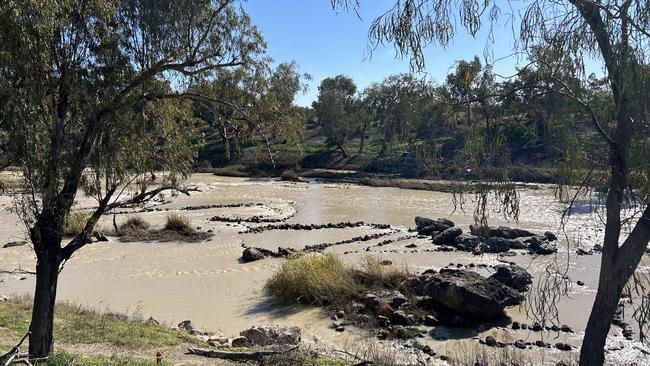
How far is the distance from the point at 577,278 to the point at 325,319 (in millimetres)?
7768

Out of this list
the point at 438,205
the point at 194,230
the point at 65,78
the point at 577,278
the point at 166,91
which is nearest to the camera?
the point at 65,78

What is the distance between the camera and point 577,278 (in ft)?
52.7

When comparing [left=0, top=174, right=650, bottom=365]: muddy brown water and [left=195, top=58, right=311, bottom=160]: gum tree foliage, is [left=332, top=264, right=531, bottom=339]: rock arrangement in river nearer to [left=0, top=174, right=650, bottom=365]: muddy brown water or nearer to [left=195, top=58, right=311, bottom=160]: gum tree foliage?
[left=0, top=174, right=650, bottom=365]: muddy brown water

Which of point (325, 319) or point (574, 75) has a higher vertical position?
point (574, 75)

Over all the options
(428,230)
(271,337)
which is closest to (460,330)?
(271,337)

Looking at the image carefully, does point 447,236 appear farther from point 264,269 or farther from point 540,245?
point 264,269

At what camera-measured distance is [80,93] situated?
6879 mm

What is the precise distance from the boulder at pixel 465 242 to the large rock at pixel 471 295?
23.3 ft

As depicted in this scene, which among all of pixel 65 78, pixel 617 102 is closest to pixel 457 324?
pixel 617 102

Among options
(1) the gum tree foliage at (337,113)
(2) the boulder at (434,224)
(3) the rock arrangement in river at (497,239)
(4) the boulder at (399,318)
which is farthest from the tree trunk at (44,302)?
(1) the gum tree foliage at (337,113)

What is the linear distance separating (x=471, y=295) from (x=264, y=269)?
7.42 metres

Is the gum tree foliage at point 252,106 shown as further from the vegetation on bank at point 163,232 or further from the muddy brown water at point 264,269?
the vegetation on bank at point 163,232

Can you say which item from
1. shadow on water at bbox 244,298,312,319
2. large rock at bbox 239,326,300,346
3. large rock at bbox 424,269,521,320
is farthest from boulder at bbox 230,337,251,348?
large rock at bbox 424,269,521,320

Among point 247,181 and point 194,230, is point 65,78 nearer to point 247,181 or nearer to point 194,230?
point 194,230
